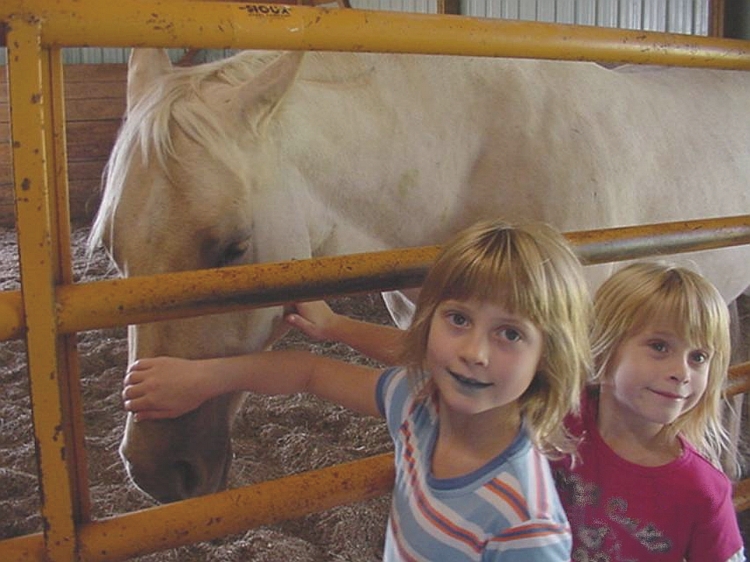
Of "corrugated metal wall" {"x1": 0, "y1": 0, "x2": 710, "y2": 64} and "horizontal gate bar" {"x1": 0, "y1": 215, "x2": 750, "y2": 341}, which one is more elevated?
"corrugated metal wall" {"x1": 0, "y1": 0, "x2": 710, "y2": 64}

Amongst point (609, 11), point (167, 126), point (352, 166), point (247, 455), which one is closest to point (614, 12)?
point (609, 11)

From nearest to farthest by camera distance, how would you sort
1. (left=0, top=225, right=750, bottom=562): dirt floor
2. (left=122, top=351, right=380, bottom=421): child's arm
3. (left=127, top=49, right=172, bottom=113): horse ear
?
(left=122, top=351, right=380, bottom=421): child's arm
(left=127, top=49, right=172, bottom=113): horse ear
(left=0, top=225, right=750, bottom=562): dirt floor

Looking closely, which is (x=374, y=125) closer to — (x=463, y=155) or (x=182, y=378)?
(x=463, y=155)

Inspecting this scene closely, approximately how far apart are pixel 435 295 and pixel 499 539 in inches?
11.2

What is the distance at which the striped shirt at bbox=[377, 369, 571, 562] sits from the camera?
770 millimetres

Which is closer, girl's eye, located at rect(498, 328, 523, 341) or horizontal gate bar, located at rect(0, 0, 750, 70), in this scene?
horizontal gate bar, located at rect(0, 0, 750, 70)

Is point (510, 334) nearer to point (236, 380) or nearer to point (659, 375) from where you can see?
point (659, 375)

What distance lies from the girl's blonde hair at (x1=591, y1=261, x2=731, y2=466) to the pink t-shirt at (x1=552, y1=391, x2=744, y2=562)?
0.07 m

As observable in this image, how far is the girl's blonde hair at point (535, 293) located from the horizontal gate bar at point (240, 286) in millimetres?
83

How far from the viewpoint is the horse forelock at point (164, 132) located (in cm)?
119

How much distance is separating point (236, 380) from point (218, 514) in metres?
0.21

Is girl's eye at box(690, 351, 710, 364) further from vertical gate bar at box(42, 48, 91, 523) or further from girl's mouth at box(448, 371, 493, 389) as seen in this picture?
vertical gate bar at box(42, 48, 91, 523)

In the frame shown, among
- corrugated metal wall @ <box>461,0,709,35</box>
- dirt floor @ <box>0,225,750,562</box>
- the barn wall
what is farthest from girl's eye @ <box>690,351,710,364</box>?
the barn wall

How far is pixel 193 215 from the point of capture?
46.1 inches
